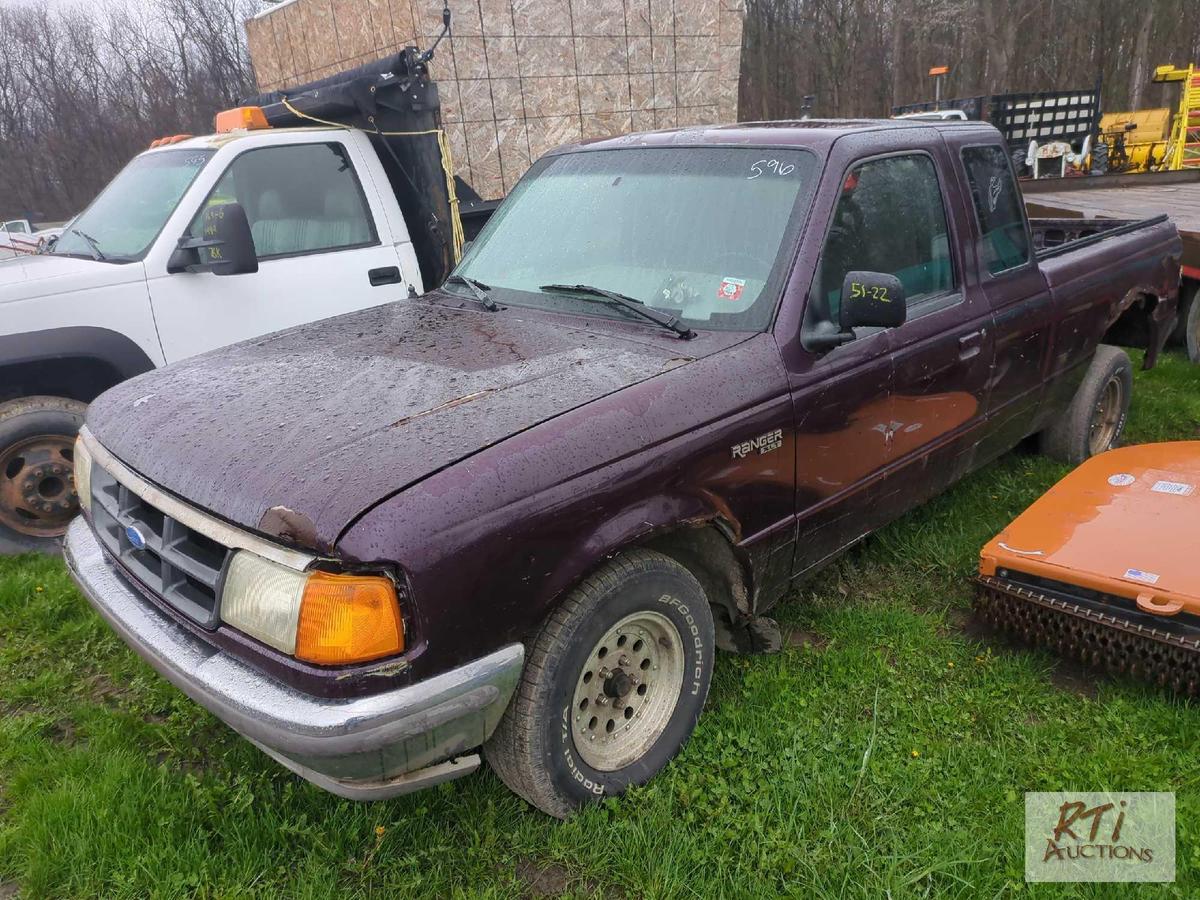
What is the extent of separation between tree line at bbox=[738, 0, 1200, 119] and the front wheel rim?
2972 centimetres

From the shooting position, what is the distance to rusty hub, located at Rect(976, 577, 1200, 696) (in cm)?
289

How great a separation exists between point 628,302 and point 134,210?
3308mm

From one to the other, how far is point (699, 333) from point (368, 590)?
1.43 meters

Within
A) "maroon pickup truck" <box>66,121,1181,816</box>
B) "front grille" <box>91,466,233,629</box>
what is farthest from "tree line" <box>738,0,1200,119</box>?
"front grille" <box>91,466,233,629</box>

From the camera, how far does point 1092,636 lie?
3.06 metres

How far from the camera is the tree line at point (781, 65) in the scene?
25.1 metres

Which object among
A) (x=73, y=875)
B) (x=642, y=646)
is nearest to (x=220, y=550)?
(x=73, y=875)

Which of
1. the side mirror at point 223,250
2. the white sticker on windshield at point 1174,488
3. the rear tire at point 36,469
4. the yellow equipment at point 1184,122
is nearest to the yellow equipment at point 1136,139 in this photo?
the yellow equipment at point 1184,122

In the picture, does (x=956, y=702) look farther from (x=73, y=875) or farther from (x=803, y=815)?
(x=73, y=875)

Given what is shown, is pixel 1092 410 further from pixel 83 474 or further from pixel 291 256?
pixel 83 474

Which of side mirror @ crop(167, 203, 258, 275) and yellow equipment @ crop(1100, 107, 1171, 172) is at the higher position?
side mirror @ crop(167, 203, 258, 275)

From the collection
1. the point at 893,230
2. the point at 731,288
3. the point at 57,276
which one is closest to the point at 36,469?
the point at 57,276

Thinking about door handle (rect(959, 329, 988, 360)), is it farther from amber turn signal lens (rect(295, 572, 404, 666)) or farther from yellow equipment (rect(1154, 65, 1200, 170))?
yellow equipment (rect(1154, 65, 1200, 170))

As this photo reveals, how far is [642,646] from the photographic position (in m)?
2.71
